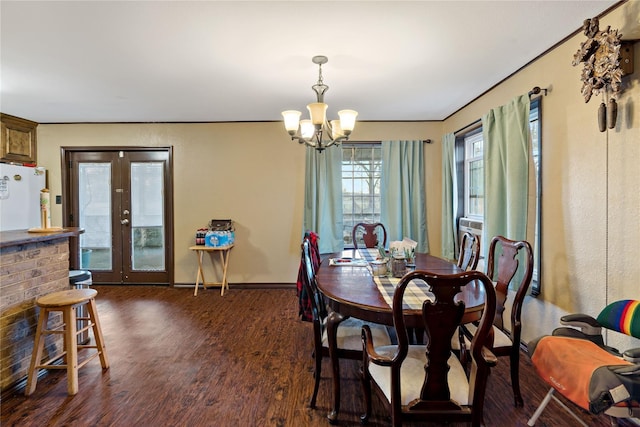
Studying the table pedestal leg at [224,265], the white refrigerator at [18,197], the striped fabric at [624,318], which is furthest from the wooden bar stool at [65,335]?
the striped fabric at [624,318]

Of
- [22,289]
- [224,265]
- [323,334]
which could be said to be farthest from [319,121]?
[224,265]

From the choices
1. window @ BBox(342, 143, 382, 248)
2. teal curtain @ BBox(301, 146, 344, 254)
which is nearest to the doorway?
teal curtain @ BBox(301, 146, 344, 254)

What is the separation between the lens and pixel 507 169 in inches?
106

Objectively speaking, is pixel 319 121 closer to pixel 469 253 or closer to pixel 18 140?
pixel 469 253

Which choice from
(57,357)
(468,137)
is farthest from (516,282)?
(57,357)

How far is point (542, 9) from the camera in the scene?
1920mm

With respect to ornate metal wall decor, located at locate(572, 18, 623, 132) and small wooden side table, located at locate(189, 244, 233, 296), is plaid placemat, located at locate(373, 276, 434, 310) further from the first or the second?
Result: small wooden side table, located at locate(189, 244, 233, 296)

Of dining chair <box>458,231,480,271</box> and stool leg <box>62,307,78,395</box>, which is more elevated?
dining chair <box>458,231,480,271</box>

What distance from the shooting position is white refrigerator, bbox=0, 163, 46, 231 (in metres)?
3.74

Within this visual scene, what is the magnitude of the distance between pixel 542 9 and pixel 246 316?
3582 mm

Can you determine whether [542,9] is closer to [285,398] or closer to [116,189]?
[285,398]

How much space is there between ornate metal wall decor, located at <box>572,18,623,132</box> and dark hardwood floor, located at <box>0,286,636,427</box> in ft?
5.81

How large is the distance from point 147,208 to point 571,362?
4972 mm

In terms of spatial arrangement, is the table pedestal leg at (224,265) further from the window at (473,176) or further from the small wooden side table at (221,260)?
the window at (473,176)
